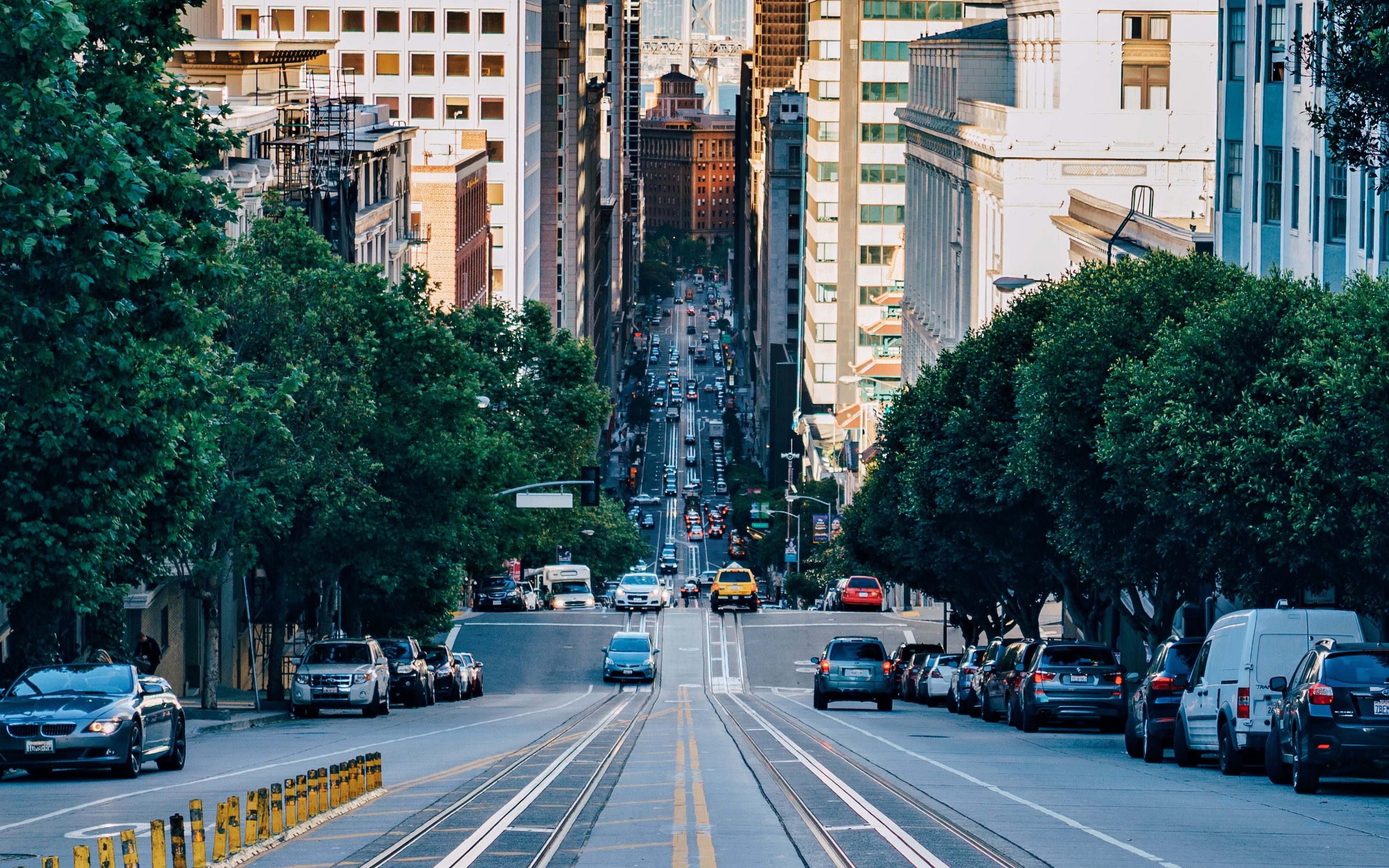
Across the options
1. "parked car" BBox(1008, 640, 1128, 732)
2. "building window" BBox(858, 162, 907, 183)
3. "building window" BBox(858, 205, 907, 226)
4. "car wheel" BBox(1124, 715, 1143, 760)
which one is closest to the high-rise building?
"parked car" BBox(1008, 640, 1128, 732)

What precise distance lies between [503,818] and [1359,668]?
9.18m

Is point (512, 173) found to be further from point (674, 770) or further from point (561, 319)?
point (674, 770)

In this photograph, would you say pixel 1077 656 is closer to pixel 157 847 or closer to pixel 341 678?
pixel 341 678

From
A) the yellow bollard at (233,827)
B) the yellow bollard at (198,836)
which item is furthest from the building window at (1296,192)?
the yellow bollard at (198,836)

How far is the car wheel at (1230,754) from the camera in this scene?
25594mm

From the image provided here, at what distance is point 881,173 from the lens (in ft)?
523

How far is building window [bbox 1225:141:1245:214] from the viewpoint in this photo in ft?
182

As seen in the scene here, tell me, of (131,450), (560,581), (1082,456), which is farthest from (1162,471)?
(560,581)

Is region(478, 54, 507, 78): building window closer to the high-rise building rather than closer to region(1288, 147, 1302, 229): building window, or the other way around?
the high-rise building

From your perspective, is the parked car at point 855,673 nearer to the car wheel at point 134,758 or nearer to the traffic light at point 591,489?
the traffic light at point 591,489

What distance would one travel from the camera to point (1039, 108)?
303 ft

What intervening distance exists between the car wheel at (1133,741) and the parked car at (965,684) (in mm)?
14133

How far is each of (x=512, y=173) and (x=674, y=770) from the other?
118057mm

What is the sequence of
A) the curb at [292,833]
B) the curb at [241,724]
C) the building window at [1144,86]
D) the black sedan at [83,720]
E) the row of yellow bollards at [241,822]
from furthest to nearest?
the building window at [1144,86] → the curb at [241,724] → the black sedan at [83,720] → the curb at [292,833] → the row of yellow bollards at [241,822]
